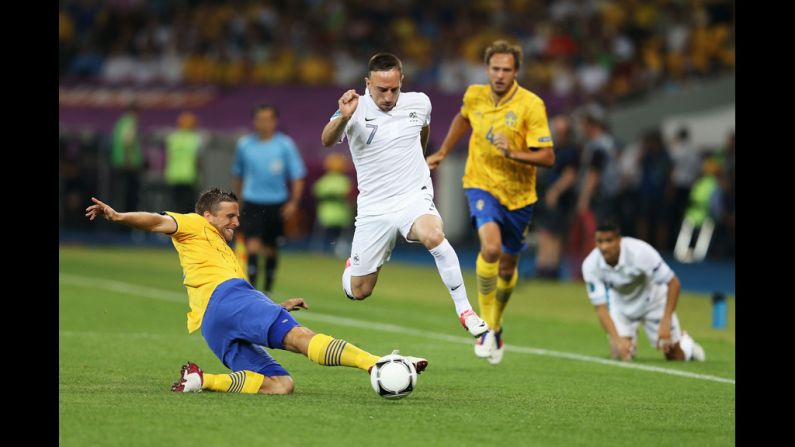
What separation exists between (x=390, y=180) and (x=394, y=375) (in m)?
2.02

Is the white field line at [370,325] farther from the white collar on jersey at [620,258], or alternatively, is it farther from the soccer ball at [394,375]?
the soccer ball at [394,375]

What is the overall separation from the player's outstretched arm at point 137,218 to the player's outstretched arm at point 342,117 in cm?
132

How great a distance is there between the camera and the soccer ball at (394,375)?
870 centimetres

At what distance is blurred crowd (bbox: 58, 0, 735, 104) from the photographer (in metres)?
28.7

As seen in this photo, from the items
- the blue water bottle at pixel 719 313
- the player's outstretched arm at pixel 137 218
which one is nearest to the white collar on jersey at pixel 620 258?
the blue water bottle at pixel 719 313

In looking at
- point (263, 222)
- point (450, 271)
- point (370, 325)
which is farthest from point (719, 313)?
point (450, 271)

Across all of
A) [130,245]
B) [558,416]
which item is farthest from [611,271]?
[130,245]

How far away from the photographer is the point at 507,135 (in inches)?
456

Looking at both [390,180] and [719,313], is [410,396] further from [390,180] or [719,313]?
[719,313]

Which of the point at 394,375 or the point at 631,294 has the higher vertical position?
the point at 631,294

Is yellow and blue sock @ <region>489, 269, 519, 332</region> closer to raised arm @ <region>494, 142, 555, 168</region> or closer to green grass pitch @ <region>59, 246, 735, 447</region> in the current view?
green grass pitch @ <region>59, 246, 735, 447</region>

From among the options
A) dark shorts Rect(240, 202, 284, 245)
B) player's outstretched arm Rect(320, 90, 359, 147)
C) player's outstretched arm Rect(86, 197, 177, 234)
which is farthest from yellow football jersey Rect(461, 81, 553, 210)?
dark shorts Rect(240, 202, 284, 245)

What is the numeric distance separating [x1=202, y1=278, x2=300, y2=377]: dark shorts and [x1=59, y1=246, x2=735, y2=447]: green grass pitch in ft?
0.91
